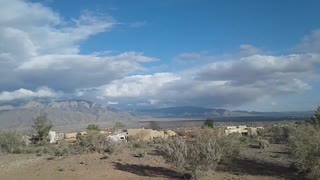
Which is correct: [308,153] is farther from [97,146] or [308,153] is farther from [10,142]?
[10,142]

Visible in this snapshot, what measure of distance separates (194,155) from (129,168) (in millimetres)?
5507

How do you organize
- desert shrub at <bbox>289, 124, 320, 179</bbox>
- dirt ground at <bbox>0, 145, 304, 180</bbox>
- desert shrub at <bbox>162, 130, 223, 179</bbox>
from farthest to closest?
dirt ground at <bbox>0, 145, 304, 180</bbox>
desert shrub at <bbox>162, 130, 223, 179</bbox>
desert shrub at <bbox>289, 124, 320, 179</bbox>

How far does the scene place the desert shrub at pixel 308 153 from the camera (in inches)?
1169

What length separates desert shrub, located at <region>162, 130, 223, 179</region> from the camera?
31391 mm

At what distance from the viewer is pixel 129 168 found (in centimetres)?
3453

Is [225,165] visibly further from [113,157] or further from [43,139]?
[43,139]

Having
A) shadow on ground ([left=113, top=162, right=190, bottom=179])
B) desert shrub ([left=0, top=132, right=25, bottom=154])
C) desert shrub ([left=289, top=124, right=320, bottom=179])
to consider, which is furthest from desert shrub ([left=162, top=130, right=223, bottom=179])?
desert shrub ([left=0, top=132, right=25, bottom=154])

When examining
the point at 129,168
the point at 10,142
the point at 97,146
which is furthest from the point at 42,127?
the point at 129,168

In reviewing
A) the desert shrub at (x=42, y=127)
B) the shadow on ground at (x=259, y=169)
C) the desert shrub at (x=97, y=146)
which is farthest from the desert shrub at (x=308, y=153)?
the desert shrub at (x=42, y=127)

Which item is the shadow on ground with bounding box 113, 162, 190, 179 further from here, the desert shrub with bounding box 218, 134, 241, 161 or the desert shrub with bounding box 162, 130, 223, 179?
the desert shrub with bounding box 218, 134, 241, 161

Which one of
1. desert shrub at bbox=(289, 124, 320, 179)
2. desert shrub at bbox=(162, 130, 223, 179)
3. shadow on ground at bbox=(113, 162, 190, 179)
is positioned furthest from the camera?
shadow on ground at bbox=(113, 162, 190, 179)

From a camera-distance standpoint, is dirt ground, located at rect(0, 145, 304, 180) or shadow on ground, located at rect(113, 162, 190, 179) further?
shadow on ground, located at rect(113, 162, 190, 179)

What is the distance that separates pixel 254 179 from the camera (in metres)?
30.4

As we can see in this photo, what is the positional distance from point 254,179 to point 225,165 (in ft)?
16.6
